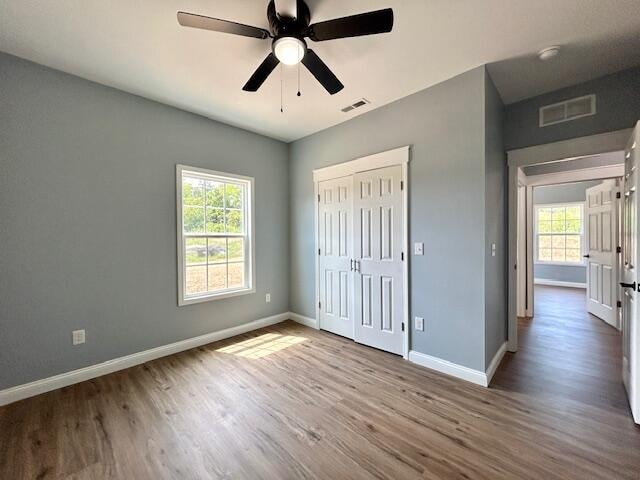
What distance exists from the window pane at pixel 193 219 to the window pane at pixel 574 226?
8.62 metres

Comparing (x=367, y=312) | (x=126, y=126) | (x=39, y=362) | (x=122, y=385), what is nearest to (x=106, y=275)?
(x=39, y=362)

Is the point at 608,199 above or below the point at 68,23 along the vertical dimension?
below

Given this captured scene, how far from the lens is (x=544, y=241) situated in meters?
7.30

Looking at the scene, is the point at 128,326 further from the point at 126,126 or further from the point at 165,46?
the point at 165,46

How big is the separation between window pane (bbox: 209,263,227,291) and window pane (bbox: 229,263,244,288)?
91 mm

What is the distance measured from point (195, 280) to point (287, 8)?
2.94 metres

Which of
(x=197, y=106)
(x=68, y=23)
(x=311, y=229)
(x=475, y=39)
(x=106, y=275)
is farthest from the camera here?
(x=311, y=229)

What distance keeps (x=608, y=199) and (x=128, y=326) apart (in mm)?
6736

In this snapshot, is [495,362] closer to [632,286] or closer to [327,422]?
[632,286]

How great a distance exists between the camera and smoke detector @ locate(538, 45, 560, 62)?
7.06ft

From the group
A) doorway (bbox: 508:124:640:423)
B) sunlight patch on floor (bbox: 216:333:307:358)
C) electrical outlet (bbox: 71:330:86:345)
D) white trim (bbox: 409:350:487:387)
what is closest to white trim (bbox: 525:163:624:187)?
doorway (bbox: 508:124:640:423)

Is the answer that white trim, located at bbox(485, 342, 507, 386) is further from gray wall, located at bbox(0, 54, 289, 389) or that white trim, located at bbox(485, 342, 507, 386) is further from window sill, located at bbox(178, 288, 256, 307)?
gray wall, located at bbox(0, 54, 289, 389)

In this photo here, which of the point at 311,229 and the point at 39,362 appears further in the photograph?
the point at 311,229

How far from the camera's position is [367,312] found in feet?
10.8
